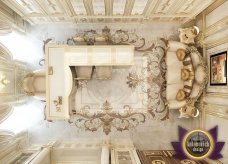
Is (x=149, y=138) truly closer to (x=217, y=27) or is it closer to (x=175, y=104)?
(x=175, y=104)

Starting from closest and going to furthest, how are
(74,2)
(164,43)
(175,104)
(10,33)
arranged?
(74,2) < (10,33) < (175,104) < (164,43)

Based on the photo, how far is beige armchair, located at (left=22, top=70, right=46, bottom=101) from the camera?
19.2ft

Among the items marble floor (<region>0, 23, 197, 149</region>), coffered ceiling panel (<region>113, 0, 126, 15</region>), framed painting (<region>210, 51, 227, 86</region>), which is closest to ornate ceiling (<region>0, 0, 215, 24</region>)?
coffered ceiling panel (<region>113, 0, 126, 15</region>)

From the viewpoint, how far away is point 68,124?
6.38 m

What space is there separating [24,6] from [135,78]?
3.28 meters

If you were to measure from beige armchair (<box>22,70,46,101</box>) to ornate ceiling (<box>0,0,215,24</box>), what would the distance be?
1416mm

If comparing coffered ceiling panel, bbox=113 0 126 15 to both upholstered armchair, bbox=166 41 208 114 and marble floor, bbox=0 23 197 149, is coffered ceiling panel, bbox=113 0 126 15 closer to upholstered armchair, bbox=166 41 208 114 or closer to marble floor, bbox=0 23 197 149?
marble floor, bbox=0 23 197 149

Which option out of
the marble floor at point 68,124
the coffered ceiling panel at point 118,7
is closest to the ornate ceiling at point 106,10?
the coffered ceiling panel at point 118,7

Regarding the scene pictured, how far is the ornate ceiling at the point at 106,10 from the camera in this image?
508cm

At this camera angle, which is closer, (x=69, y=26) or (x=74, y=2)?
(x=74, y=2)

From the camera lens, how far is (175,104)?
6090 millimetres

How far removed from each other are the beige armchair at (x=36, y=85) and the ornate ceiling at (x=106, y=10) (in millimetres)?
1416

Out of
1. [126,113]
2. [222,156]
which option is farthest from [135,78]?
[222,156]

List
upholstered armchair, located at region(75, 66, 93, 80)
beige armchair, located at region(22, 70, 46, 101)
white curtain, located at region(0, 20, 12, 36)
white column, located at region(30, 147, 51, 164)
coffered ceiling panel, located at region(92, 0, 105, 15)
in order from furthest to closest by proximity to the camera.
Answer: upholstered armchair, located at region(75, 66, 93, 80) < beige armchair, located at region(22, 70, 46, 101) < coffered ceiling panel, located at region(92, 0, 105, 15) < white curtain, located at region(0, 20, 12, 36) < white column, located at region(30, 147, 51, 164)
